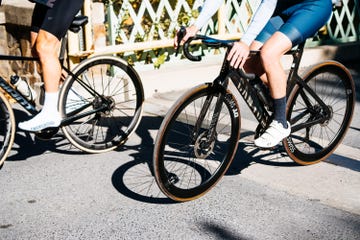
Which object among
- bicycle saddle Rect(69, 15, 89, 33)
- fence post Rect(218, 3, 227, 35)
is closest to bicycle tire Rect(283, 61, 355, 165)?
bicycle saddle Rect(69, 15, 89, 33)

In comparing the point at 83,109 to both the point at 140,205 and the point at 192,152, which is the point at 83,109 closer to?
the point at 192,152

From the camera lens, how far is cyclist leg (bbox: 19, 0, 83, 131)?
13.9 feet

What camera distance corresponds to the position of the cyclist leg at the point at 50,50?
13.9ft

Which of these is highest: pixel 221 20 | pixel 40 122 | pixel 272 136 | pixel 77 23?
pixel 77 23

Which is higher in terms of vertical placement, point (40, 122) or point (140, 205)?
point (40, 122)

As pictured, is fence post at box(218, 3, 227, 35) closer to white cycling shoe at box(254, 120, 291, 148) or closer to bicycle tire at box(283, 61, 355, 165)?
bicycle tire at box(283, 61, 355, 165)

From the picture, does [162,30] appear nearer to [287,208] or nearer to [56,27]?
[56,27]

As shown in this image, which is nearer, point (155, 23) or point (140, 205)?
point (140, 205)

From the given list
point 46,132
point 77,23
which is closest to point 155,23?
point 77,23

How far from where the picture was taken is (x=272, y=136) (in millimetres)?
3957

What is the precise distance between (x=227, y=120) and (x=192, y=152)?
422 mm

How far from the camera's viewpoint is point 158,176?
3.57m

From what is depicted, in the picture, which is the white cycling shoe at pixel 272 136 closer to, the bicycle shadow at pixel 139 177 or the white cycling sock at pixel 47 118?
the bicycle shadow at pixel 139 177

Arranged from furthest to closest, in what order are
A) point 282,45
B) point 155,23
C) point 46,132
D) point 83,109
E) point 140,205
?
point 155,23 → point 83,109 → point 46,132 → point 140,205 → point 282,45
